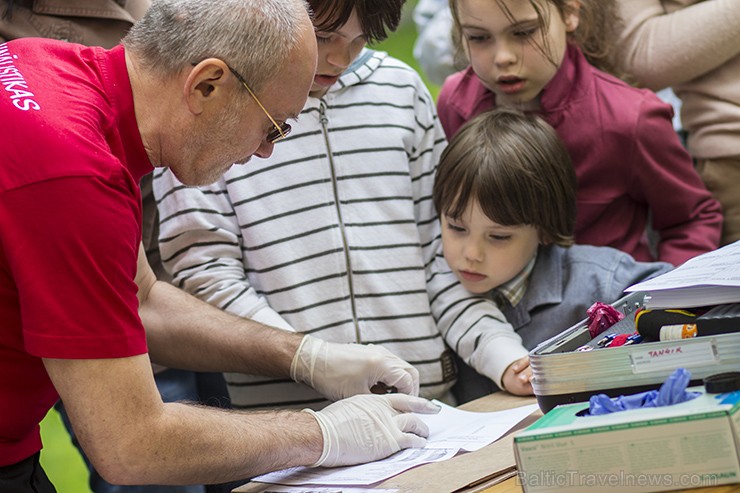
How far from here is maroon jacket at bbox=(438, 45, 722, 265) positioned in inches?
81.7

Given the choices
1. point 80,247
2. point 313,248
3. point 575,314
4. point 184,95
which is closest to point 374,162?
point 313,248

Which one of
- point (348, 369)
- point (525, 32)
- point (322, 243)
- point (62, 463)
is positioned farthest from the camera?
point (62, 463)

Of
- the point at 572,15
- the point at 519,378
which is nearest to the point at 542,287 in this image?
the point at 519,378

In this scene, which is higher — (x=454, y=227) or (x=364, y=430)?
(x=454, y=227)

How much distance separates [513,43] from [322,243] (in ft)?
1.96

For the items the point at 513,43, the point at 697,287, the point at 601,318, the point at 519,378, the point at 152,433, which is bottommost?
the point at 519,378

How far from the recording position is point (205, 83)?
1.40 m

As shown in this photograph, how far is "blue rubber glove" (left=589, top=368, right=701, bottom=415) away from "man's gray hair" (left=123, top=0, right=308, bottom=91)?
669mm

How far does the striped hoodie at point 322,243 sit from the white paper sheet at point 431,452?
1.01ft

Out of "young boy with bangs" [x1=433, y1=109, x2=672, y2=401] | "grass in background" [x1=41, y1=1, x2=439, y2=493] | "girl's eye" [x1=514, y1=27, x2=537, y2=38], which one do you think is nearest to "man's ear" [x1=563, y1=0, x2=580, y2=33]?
"girl's eye" [x1=514, y1=27, x2=537, y2=38]

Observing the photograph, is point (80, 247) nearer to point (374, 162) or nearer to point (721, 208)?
point (374, 162)

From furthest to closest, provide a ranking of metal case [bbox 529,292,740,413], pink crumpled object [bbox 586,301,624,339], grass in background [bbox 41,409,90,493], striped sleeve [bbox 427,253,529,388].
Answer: grass in background [bbox 41,409,90,493] → striped sleeve [bbox 427,253,529,388] → pink crumpled object [bbox 586,301,624,339] → metal case [bbox 529,292,740,413]

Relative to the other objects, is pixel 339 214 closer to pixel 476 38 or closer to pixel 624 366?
pixel 476 38

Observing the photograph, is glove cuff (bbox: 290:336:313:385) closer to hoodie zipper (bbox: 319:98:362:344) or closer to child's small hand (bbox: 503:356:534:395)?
hoodie zipper (bbox: 319:98:362:344)
